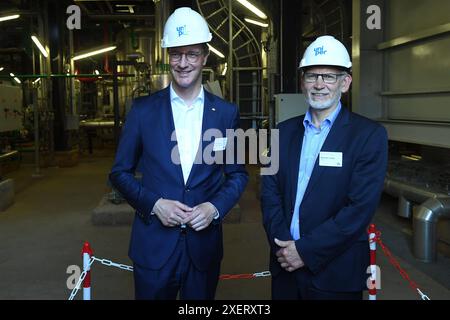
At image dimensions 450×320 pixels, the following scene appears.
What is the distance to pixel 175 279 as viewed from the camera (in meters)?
1.83

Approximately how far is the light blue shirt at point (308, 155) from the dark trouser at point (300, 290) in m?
0.14

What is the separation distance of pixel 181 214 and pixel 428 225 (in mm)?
2925

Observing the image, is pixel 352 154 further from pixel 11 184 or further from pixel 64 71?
pixel 64 71

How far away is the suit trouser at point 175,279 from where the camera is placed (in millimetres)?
1800

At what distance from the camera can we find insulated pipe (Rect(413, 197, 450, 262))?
13.0ft

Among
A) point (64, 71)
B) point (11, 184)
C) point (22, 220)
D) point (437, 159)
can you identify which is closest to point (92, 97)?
point (64, 71)

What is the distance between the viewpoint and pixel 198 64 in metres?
1.80

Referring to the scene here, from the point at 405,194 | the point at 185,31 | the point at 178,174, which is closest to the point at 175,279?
the point at 178,174

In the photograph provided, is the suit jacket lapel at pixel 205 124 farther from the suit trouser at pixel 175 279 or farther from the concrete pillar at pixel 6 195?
the concrete pillar at pixel 6 195

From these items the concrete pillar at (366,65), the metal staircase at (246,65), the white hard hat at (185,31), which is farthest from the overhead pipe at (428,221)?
the metal staircase at (246,65)

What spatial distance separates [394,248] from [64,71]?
25.6 feet

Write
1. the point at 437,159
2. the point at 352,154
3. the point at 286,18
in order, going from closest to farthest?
the point at 352,154
the point at 437,159
the point at 286,18

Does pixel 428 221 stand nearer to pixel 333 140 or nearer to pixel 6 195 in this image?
pixel 333 140

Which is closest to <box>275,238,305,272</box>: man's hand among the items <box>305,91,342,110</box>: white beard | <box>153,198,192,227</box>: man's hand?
<box>153,198,192,227</box>: man's hand
